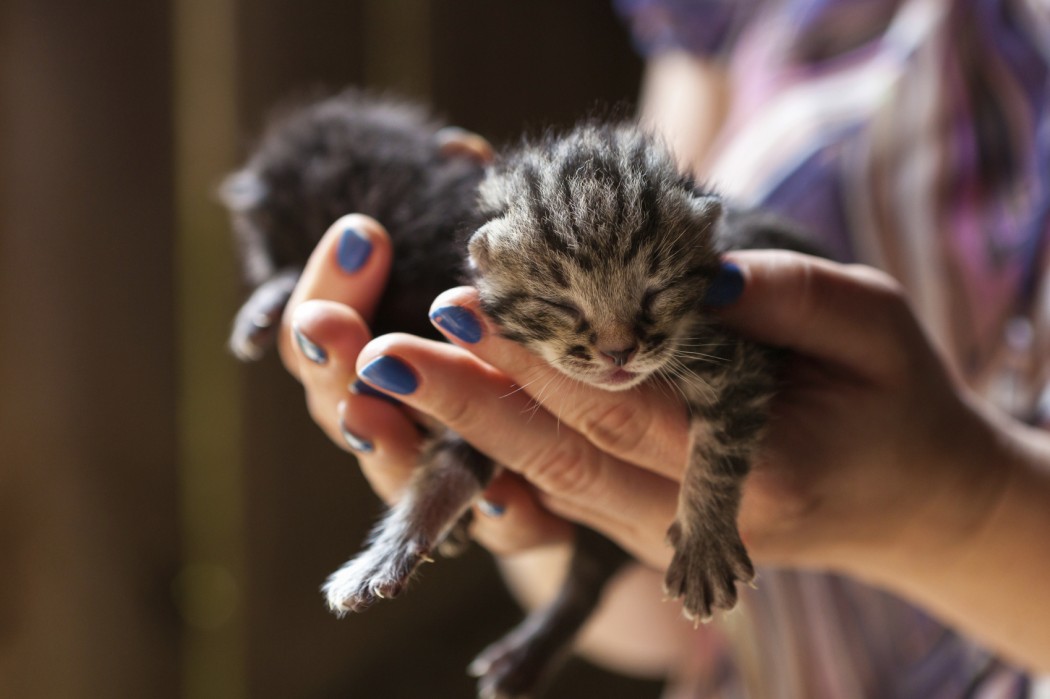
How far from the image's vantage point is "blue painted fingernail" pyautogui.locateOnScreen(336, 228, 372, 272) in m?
1.33

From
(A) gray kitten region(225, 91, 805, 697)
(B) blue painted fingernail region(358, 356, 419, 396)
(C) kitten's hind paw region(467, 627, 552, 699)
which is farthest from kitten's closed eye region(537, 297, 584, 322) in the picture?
(C) kitten's hind paw region(467, 627, 552, 699)

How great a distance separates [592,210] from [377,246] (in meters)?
0.43

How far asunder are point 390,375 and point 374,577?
289 mm

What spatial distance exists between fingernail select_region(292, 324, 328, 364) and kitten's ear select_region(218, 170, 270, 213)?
56 centimetres

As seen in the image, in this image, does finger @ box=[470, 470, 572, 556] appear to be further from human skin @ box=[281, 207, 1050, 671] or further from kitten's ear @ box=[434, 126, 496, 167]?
kitten's ear @ box=[434, 126, 496, 167]

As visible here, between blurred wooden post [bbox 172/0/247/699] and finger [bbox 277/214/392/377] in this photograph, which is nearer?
finger [bbox 277/214/392/377]

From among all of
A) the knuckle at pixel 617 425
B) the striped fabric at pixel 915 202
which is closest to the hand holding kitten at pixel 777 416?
the knuckle at pixel 617 425

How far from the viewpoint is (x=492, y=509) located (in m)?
1.37

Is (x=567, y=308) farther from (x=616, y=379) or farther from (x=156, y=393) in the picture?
A: (x=156, y=393)

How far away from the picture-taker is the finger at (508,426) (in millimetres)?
1143

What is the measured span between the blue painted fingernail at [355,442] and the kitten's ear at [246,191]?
61 cm

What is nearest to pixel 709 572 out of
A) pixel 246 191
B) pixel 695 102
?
pixel 246 191

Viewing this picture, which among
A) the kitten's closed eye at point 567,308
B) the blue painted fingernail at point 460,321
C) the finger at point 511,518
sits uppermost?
the kitten's closed eye at point 567,308

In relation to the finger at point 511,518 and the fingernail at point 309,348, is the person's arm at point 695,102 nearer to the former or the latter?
the finger at point 511,518
